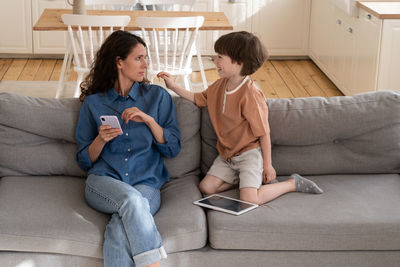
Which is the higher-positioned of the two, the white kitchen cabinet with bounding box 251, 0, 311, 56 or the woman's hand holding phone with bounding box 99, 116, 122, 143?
the woman's hand holding phone with bounding box 99, 116, 122, 143

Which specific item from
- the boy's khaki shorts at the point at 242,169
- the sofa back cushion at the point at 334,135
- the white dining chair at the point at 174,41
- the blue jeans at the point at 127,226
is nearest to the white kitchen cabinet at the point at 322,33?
the white dining chair at the point at 174,41

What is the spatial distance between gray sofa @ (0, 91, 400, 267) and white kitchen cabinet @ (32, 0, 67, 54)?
12.0ft

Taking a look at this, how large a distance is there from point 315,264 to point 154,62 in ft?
7.99

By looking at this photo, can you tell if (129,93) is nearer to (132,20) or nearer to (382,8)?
(132,20)

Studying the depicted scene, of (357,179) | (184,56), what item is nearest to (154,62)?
(184,56)

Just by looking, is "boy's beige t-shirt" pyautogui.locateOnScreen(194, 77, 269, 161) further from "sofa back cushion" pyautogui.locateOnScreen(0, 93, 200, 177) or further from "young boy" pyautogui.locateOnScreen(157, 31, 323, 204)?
"sofa back cushion" pyautogui.locateOnScreen(0, 93, 200, 177)

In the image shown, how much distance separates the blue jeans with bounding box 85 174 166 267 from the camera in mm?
2281

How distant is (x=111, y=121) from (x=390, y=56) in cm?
265

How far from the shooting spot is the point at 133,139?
268 centimetres

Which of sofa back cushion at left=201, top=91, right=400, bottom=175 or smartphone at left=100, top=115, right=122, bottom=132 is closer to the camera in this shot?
smartphone at left=100, top=115, right=122, bottom=132

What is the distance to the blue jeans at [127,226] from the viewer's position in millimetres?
2281

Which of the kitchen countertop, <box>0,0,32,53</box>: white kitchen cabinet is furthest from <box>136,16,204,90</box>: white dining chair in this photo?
<box>0,0,32,53</box>: white kitchen cabinet

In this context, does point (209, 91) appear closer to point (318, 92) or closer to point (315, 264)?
point (315, 264)

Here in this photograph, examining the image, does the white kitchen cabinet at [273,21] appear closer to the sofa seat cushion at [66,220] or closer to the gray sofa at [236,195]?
the gray sofa at [236,195]
